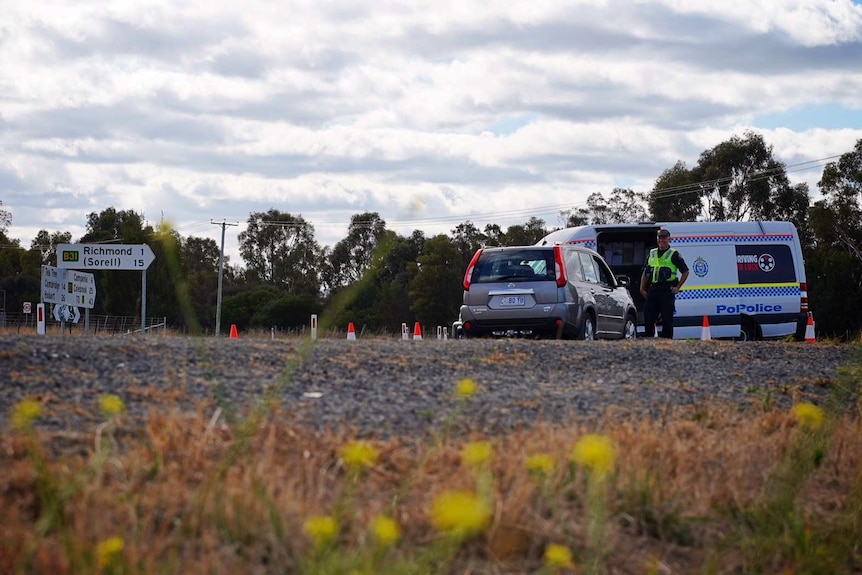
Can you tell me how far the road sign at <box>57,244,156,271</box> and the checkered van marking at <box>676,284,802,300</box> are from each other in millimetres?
10517

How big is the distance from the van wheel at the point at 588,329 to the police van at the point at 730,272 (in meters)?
5.70

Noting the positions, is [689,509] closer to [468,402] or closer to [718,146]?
[468,402]

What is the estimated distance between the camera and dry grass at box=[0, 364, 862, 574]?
13.1 ft

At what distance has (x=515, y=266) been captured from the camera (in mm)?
15461

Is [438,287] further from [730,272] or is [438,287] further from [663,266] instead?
[663,266]

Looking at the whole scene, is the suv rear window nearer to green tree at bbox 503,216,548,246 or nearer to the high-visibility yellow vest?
the high-visibility yellow vest

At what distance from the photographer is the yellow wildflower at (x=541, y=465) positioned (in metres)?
4.53

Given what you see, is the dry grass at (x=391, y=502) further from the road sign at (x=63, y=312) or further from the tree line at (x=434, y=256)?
the tree line at (x=434, y=256)

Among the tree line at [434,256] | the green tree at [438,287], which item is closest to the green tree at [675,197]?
the tree line at [434,256]

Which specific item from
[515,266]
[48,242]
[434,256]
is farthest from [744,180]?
[48,242]

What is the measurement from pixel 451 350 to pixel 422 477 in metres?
4.48

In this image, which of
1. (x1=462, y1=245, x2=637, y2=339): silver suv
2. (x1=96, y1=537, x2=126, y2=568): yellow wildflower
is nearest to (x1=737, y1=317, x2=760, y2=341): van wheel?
(x1=462, y1=245, x2=637, y2=339): silver suv

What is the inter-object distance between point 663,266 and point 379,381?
1006 centimetres

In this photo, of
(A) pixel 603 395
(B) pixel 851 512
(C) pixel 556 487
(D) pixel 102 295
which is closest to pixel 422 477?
(C) pixel 556 487
